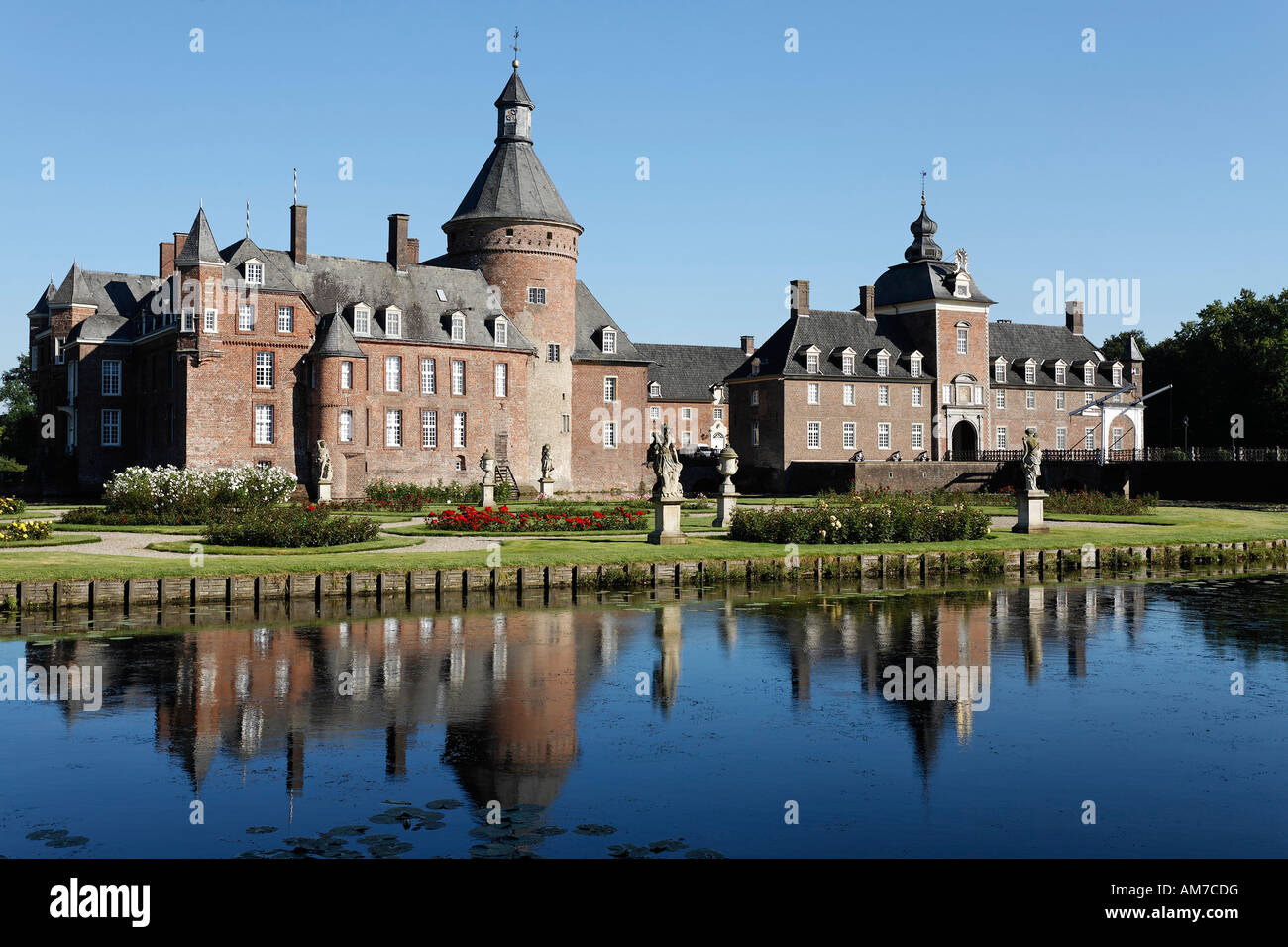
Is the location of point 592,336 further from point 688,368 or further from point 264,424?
point 688,368

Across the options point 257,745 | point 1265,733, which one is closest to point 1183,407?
point 1265,733

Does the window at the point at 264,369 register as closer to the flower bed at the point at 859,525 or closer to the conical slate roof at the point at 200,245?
the conical slate roof at the point at 200,245

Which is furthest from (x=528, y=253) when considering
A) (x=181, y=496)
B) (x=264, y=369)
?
(x=181, y=496)

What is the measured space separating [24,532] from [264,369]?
24694 millimetres

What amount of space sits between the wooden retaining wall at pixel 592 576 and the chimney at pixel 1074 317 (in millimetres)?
51739

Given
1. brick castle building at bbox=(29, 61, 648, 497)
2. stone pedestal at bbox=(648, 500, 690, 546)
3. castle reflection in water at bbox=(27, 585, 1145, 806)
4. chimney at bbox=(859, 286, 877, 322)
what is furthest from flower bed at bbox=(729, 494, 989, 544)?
chimney at bbox=(859, 286, 877, 322)

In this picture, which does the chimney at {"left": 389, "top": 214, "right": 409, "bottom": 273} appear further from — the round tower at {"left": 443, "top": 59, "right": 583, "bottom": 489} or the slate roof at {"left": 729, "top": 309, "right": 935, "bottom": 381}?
the slate roof at {"left": 729, "top": 309, "right": 935, "bottom": 381}

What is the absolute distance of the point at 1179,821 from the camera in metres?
8.89

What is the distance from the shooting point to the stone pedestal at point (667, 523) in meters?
27.1

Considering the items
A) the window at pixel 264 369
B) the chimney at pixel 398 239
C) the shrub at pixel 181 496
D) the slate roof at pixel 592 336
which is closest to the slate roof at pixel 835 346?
the slate roof at pixel 592 336

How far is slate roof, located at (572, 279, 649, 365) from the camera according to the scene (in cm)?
6081

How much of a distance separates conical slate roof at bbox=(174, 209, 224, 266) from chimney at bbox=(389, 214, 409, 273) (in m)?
9.66
